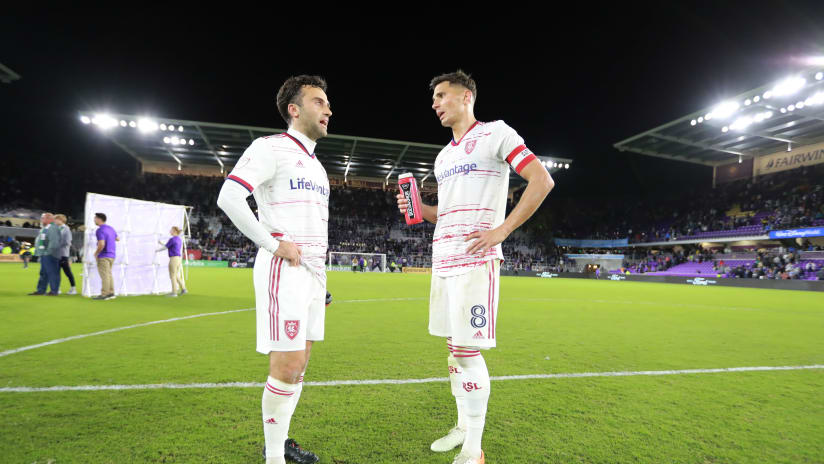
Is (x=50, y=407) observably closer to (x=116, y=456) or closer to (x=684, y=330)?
(x=116, y=456)

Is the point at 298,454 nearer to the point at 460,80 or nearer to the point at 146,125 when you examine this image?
the point at 460,80

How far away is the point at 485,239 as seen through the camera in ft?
7.66

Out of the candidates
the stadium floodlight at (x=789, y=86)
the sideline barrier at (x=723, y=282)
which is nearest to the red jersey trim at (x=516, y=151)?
the sideline barrier at (x=723, y=282)

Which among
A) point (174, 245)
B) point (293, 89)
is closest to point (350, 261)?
point (174, 245)

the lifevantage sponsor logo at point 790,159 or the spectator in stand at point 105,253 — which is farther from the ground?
the lifevantage sponsor logo at point 790,159

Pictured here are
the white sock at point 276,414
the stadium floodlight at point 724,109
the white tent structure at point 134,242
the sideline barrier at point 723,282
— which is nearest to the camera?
the white sock at point 276,414

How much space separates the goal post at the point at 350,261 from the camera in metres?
34.7

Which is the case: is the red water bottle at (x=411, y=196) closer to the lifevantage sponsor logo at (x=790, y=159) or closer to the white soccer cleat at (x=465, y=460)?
the white soccer cleat at (x=465, y=460)

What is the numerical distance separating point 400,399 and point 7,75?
125 ft

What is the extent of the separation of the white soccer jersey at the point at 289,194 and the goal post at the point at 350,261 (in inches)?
1253

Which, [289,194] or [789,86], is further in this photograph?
[789,86]

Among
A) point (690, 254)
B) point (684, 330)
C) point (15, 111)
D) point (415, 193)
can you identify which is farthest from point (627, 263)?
point (15, 111)

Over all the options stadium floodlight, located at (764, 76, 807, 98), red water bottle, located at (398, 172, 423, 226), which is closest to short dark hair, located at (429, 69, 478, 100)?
red water bottle, located at (398, 172, 423, 226)

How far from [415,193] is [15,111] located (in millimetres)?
45234
